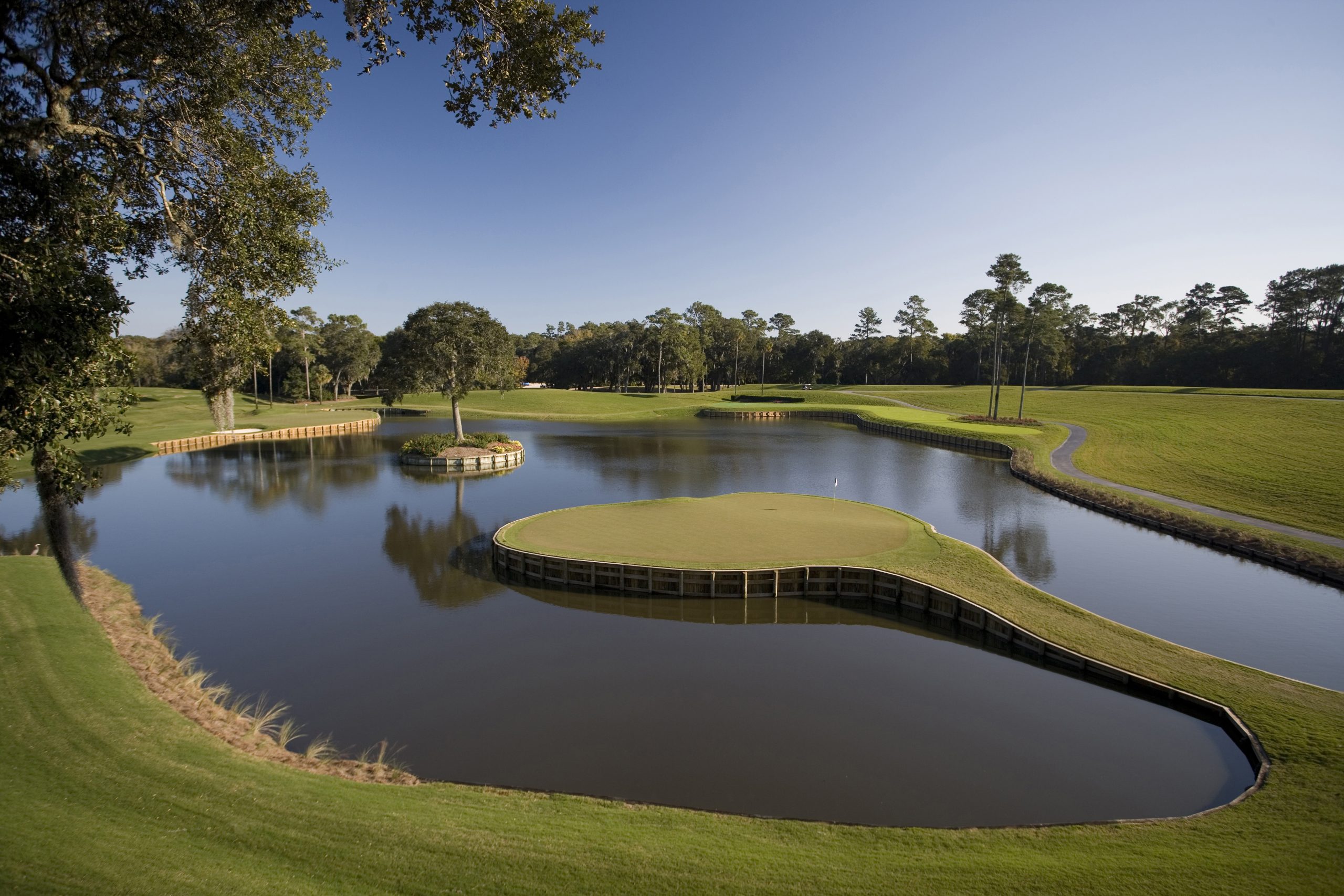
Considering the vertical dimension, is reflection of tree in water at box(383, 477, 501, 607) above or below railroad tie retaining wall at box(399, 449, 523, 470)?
below

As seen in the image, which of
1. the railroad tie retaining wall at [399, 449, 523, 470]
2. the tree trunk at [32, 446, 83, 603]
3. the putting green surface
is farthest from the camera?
the railroad tie retaining wall at [399, 449, 523, 470]

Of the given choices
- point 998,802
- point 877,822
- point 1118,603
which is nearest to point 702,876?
point 877,822

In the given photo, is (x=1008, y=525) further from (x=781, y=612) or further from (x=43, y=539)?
(x=43, y=539)

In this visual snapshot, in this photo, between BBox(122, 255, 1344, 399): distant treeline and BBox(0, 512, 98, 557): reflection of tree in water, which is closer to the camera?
BBox(0, 512, 98, 557): reflection of tree in water

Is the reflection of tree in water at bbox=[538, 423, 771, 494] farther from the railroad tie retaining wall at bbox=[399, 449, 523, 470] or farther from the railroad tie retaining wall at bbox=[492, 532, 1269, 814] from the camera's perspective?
the railroad tie retaining wall at bbox=[492, 532, 1269, 814]

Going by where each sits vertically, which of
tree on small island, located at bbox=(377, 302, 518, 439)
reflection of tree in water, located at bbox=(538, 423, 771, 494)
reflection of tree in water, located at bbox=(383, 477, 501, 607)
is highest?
tree on small island, located at bbox=(377, 302, 518, 439)

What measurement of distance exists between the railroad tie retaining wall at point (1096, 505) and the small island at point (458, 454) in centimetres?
3018

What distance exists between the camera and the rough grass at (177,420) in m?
40.6

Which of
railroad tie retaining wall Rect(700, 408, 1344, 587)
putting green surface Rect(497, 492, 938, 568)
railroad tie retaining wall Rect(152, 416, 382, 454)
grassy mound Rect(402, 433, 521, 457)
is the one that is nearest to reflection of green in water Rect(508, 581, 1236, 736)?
putting green surface Rect(497, 492, 938, 568)

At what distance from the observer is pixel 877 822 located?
9109 millimetres

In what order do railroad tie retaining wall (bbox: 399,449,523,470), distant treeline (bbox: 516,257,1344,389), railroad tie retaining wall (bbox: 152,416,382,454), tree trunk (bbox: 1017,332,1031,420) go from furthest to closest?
distant treeline (bbox: 516,257,1344,389) → tree trunk (bbox: 1017,332,1031,420) → railroad tie retaining wall (bbox: 152,416,382,454) → railroad tie retaining wall (bbox: 399,449,523,470)

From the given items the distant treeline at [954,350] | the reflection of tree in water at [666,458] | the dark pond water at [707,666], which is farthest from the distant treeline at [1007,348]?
the dark pond water at [707,666]

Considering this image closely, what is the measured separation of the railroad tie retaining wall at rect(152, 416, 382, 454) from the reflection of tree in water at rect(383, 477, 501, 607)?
28744mm

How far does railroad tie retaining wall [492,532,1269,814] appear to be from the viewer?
16016 mm
